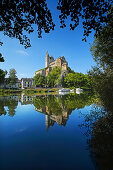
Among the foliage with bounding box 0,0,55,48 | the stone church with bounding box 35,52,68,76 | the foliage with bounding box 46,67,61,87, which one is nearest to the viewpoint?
the foliage with bounding box 0,0,55,48

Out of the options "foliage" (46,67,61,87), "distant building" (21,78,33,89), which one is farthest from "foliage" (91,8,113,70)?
"distant building" (21,78,33,89)

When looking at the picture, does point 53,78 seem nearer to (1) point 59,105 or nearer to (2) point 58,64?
(2) point 58,64

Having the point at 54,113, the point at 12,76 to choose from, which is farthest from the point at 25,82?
the point at 54,113

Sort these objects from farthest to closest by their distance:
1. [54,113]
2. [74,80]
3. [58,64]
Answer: [58,64] < [74,80] < [54,113]

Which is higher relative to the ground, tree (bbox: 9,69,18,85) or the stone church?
the stone church

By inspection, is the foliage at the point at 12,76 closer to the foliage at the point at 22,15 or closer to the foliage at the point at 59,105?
the foliage at the point at 59,105

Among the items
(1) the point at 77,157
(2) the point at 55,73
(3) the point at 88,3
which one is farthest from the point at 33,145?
(2) the point at 55,73

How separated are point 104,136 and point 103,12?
508 centimetres

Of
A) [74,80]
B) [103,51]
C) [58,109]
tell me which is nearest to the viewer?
[103,51]

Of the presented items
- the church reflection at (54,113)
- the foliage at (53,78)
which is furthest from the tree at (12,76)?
the church reflection at (54,113)

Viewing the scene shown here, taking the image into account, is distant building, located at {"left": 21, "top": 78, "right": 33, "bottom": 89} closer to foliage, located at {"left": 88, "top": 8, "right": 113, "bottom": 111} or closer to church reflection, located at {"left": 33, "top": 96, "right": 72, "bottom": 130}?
church reflection, located at {"left": 33, "top": 96, "right": 72, "bottom": 130}

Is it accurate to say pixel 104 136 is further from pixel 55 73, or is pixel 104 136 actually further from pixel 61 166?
pixel 55 73

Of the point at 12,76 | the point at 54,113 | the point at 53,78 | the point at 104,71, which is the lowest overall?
the point at 54,113

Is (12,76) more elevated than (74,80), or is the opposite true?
(12,76)
